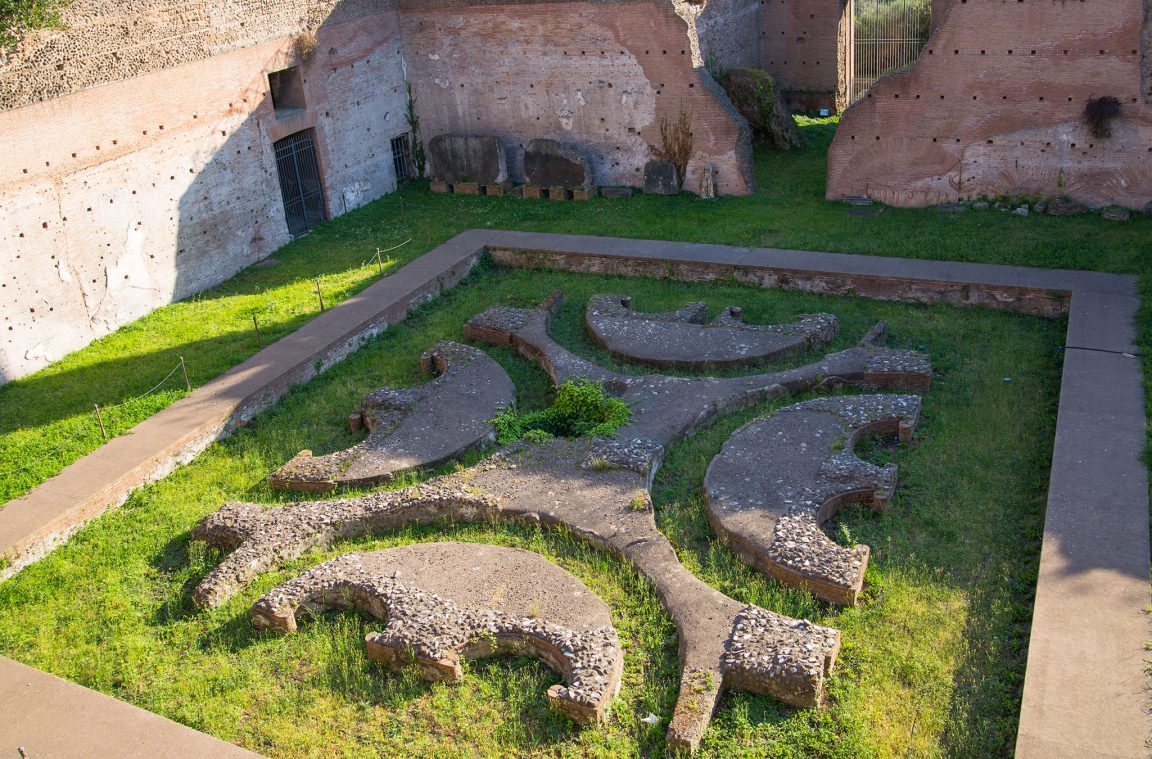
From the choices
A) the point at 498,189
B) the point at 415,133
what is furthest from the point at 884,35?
the point at 415,133

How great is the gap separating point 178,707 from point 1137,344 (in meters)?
9.35

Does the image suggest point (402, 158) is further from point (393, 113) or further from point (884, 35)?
point (884, 35)

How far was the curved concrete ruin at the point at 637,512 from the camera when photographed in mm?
6555

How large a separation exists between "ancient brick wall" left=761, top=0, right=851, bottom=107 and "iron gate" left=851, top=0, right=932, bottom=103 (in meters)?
0.65

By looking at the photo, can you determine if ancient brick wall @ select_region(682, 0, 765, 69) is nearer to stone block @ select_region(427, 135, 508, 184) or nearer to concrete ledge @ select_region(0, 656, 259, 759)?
stone block @ select_region(427, 135, 508, 184)

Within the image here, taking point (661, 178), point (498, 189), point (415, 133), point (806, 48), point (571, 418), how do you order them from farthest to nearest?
1. point (806, 48)
2. point (415, 133)
3. point (498, 189)
4. point (661, 178)
5. point (571, 418)

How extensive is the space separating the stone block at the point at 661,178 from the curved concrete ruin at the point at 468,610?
9.63 metres

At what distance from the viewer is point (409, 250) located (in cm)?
1503

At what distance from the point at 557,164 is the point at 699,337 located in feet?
21.4

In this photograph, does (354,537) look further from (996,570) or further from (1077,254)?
(1077,254)

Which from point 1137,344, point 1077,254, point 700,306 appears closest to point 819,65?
point 1077,254

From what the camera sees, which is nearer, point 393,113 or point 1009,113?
point 1009,113

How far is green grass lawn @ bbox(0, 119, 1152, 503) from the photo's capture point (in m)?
10.8

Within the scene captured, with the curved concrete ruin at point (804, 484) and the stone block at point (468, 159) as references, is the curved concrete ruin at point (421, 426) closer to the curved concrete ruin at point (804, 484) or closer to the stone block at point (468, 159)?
the curved concrete ruin at point (804, 484)
